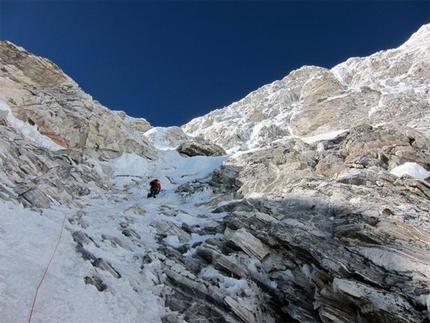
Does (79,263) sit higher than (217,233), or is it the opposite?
(217,233)

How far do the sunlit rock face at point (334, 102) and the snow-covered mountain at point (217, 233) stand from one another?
27643 millimetres

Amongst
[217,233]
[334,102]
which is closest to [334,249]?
[217,233]

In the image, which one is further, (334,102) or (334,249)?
(334,102)

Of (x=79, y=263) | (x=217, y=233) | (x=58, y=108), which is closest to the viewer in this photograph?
(x=79, y=263)

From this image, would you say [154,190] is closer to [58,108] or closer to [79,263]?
[79,263]

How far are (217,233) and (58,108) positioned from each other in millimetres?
25041

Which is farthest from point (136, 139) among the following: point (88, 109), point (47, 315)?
point (47, 315)

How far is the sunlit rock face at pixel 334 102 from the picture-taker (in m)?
60.9

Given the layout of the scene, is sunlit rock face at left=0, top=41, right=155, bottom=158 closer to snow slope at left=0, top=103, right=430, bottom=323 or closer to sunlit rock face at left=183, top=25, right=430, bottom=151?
snow slope at left=0, top=103, right=430, bottom=323

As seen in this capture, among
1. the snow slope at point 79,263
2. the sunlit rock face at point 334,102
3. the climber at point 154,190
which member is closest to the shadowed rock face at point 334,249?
the snow slope at point 79,263

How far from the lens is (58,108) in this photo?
110 feet

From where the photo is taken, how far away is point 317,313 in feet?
34.5

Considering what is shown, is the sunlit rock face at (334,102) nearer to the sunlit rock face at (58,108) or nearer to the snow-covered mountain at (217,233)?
the snow-covered mountain at (217,233)

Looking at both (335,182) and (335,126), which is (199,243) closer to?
(335,182)
